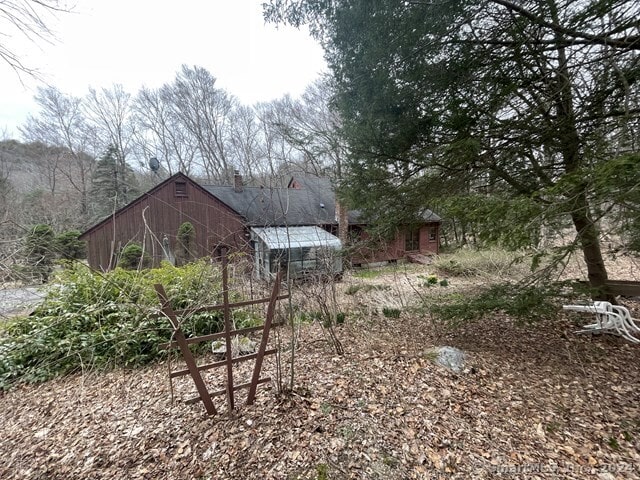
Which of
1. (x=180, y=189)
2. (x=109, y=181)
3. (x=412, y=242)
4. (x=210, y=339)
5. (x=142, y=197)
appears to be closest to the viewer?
(x=210, y=339)

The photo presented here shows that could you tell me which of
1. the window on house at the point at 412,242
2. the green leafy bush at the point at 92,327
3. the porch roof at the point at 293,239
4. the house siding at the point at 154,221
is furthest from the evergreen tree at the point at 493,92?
the window on house at the point at 412,242

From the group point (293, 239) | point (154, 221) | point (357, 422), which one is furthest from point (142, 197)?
point (357, 422)

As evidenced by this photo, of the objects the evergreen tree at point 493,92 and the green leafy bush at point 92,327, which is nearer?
the evergreen tree at point 493,92

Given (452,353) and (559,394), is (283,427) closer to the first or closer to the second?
(452,353)

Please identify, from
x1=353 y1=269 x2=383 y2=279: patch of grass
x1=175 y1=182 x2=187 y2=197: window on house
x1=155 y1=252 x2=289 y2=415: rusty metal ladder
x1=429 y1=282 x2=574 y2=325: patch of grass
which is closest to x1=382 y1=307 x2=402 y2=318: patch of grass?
x1=429 y1=282 x2=574 y2=325: patch of grass

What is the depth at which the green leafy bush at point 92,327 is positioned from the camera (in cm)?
329

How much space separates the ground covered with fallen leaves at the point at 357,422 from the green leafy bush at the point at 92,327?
25cm

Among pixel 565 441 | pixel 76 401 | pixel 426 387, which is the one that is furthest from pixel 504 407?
pixel 76 401

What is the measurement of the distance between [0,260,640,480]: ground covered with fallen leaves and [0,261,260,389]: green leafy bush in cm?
25

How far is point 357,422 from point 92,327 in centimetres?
383

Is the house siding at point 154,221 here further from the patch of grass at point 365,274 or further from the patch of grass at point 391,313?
the patch of grass at point 391,313

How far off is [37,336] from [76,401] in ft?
4.87

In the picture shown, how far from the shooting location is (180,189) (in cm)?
1219

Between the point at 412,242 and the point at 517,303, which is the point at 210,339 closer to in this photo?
the point at 517,303
